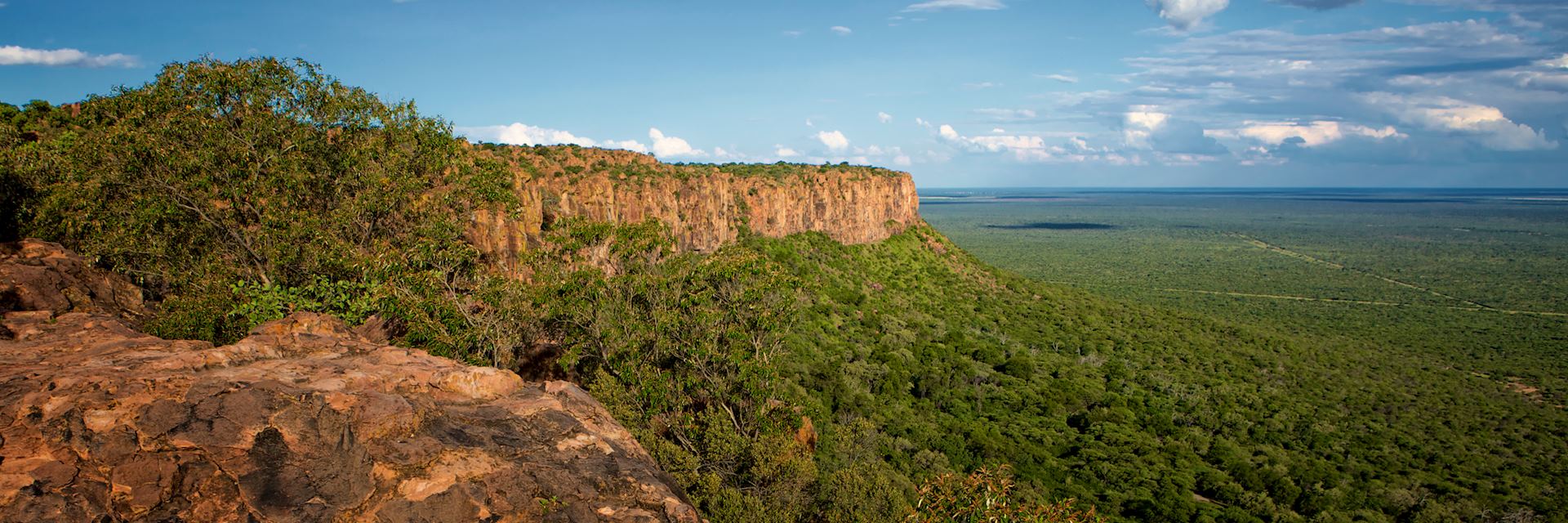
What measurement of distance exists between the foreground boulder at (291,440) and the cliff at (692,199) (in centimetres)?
1339

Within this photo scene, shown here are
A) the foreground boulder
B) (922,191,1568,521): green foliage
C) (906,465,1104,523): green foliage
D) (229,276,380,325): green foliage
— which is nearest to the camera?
the foreground boulder

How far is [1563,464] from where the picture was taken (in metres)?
38.4

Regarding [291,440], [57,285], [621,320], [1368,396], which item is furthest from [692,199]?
[1368,396]

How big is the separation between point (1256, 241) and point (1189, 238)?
14540 mm

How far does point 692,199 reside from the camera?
2072 inches

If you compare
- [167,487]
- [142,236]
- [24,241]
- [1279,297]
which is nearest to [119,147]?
[142,236]

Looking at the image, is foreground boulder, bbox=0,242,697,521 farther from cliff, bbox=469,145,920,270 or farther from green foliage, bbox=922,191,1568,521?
green foliage, bbox=922,191,1568,521

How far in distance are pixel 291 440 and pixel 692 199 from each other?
42.9 metres

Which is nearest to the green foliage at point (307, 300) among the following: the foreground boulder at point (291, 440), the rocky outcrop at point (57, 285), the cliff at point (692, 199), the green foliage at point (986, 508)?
the rocky outcrop at point (57, 285)

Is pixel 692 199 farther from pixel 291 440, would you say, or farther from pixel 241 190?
pixel 291 440

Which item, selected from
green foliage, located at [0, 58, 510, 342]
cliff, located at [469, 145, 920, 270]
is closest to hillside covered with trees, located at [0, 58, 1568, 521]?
green foliage, located at [0, 58, 510, 342]

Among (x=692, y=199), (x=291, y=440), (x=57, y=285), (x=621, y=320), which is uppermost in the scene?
(x=692, y=199)

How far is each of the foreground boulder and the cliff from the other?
13391 millimetres

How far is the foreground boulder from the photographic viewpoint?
356 inches
